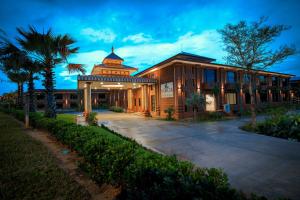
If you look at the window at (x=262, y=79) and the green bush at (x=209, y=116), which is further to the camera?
the window at (x=262, y=79)

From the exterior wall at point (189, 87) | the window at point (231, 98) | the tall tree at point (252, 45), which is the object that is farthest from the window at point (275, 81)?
the tall tree at point (252, 45)

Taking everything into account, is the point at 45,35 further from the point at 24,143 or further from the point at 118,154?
the point at 118,154

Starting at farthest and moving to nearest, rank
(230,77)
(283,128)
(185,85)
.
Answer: (230,77), (185,85), (283,128)

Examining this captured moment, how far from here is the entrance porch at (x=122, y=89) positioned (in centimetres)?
1543

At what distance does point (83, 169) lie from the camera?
164 inches

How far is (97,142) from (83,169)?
0.93 m

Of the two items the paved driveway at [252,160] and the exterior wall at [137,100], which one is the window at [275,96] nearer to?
the exterior wall at [137,100]

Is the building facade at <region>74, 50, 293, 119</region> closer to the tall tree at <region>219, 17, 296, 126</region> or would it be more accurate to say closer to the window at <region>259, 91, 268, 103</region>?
the window at <region>259, 91, 268, 103</region>

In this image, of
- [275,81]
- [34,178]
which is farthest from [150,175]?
[275,81]

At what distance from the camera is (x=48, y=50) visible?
9.55 meters

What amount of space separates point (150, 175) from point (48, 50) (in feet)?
35.3

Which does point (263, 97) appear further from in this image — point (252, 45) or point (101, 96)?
point (101, 96)

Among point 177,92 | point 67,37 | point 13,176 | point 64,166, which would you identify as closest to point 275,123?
point 177,92

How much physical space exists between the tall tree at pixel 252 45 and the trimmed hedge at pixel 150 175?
9.45 m
